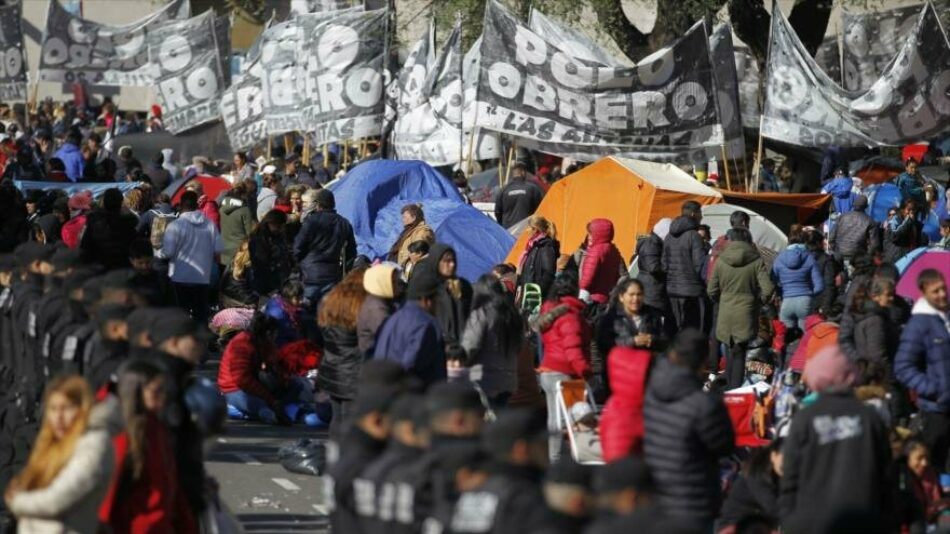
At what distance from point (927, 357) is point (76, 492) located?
5.31 meters

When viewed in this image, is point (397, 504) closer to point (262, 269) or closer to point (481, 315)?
point (481, 315)

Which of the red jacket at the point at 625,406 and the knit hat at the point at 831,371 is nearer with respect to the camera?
the knit hat at the point at 831,371

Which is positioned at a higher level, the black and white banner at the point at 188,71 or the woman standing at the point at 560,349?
the black and white banner at the point at 188,71

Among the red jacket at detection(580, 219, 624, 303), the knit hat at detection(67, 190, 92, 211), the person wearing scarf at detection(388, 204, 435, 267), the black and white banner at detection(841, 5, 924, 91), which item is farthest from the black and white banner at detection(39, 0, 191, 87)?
the red jacket at detection(580, 219, 624, 303)

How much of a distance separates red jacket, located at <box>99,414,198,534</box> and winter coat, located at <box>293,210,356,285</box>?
891 cm

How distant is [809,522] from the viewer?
9.05 m

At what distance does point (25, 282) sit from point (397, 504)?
15.3 ft

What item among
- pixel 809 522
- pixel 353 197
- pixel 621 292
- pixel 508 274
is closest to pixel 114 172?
pixel 353 197

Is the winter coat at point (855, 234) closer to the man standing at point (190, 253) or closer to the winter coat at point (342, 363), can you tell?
the man standing at point (190, 253)

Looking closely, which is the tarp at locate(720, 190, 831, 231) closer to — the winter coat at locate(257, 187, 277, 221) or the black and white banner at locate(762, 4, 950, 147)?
the black and white banner at locate(762, 4, 950, 147)

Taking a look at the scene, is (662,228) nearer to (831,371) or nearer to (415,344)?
(415,344)

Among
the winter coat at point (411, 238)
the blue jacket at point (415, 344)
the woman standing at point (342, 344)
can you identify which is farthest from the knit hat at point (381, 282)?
the winter coat at point (411, 238)

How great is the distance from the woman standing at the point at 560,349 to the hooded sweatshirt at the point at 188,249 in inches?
204

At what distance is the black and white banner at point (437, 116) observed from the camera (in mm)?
25172
